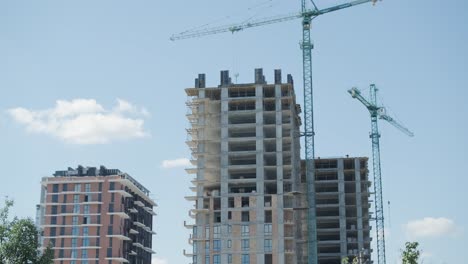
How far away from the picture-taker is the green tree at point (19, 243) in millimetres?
79062

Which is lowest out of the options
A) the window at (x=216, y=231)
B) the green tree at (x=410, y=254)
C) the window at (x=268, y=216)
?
the green tree at (x=410, y=254)

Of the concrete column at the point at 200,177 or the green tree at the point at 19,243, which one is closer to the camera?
the green tree at the point at 19,243

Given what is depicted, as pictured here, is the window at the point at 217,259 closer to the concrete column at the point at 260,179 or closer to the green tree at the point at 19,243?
the concrete column at the point at 260,179

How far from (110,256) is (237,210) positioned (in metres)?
47.0

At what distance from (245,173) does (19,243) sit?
93.0m

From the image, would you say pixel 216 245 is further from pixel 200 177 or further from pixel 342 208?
pixel 342 208

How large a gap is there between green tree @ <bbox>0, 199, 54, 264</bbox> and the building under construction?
84.2 meters

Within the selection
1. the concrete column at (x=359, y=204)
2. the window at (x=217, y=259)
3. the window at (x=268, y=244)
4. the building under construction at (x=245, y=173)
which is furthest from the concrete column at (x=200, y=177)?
the concrete column at (x=359, y=204)

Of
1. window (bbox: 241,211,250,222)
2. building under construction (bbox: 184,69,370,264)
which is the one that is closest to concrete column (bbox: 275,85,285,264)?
building under construction (bbox: 184,69,370,264)

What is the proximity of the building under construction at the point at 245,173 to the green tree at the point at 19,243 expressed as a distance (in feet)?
276

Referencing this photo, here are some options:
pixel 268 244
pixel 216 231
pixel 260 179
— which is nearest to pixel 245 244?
pixel 268 244

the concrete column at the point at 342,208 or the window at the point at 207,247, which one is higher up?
the concrete column at the point at 342,208

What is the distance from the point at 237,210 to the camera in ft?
537

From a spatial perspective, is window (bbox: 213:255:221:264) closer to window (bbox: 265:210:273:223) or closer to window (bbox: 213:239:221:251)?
window (bbox: 213:239:221:251)
